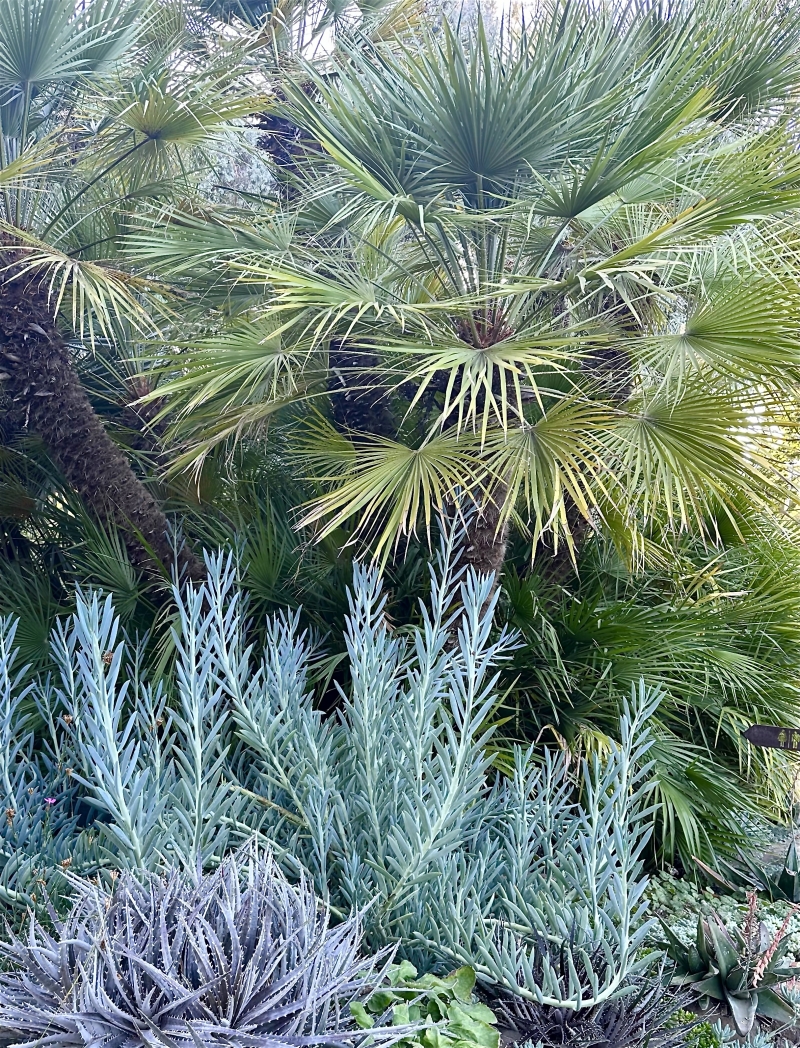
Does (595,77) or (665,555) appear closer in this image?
(595,77)

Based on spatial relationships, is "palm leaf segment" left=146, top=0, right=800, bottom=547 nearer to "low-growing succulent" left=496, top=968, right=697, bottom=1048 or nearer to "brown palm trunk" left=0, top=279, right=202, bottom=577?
"brown palm trunk" left=0, top=279, right=202, bottom=577

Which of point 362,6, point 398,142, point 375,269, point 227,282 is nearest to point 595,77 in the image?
point 398,142

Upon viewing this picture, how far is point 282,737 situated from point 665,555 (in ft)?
8.23

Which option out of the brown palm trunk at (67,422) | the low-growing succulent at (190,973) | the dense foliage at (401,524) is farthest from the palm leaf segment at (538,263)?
the low-growing succulent at (190,973)

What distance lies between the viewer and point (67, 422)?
3.60 meters

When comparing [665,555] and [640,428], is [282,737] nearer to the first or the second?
[640,428]

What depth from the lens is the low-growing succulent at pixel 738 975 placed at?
237 centimetres

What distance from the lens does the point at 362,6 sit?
534cm

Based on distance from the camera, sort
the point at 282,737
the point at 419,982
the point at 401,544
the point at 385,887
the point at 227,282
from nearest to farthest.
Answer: the point at 419,982 < the point at 385,887 < the point at 282,737 < the point at 227,282 < the point at 401,544

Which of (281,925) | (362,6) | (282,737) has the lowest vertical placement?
(281,925)

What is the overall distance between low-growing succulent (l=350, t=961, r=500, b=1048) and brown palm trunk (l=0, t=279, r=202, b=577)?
2.33 metres

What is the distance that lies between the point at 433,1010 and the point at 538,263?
2.40 m

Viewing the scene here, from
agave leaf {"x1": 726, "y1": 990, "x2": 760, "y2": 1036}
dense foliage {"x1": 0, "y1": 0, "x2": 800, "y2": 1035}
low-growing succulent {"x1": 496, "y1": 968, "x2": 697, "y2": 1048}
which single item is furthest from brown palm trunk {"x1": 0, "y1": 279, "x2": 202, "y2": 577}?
agave leaf {"x1": 726, "y1": 990, "x2": 760, "y2": 1036}

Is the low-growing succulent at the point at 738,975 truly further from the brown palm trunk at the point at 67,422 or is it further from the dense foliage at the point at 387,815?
the brown palm trunk at the point at 67,422
